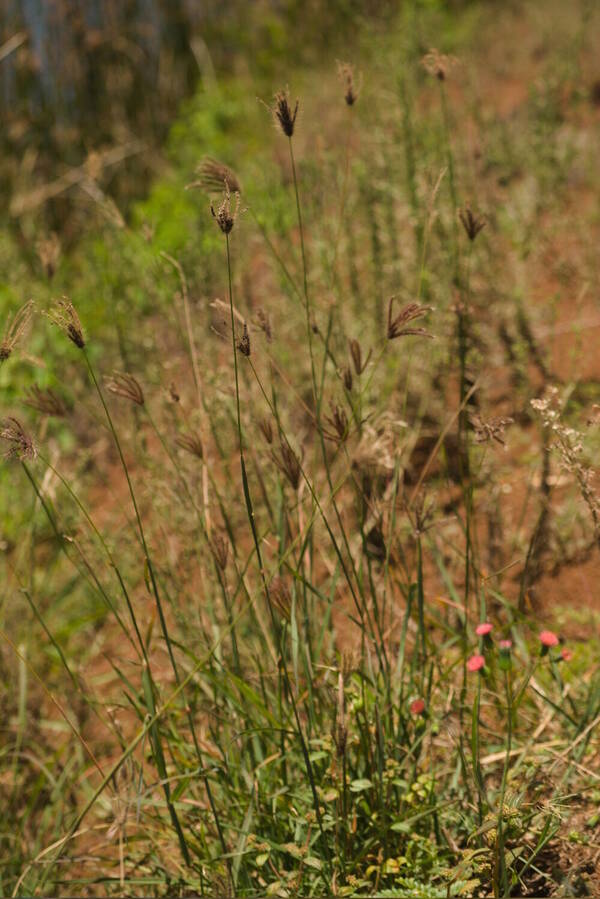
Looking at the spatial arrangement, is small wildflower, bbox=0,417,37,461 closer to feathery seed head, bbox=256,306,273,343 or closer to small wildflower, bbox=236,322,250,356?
small wildflower, bbox=236,322,250,356

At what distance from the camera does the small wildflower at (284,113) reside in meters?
1.15

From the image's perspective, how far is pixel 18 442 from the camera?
108cm

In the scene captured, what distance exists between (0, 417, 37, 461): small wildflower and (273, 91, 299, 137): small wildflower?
1.81 feet

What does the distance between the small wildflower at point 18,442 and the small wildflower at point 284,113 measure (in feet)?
1.81

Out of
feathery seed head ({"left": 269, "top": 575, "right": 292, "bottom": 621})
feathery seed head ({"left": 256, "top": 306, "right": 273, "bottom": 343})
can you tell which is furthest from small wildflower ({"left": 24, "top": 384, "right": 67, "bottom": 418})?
feathery seed head ({"left": 269, "top": 575, "right": 292, "bottom": 621})

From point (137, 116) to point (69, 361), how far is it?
114 inches

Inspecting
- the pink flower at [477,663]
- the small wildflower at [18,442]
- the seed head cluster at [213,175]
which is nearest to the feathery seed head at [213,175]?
the seed head cluster at [213,175]

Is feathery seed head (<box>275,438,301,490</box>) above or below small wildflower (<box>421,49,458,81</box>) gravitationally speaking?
below

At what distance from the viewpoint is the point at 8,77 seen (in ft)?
15.9

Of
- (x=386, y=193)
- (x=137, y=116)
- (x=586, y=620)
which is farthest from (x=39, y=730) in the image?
(x=137, y=116)

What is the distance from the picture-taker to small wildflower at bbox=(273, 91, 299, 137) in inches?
45.4

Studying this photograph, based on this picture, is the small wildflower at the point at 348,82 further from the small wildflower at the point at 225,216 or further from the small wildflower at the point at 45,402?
the small wildflower at the point at 45,402

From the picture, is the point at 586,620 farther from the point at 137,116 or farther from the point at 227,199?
the point at 137,116

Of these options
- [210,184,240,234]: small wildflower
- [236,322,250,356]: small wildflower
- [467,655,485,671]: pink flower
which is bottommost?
[467,655,485,671]: pink flower
